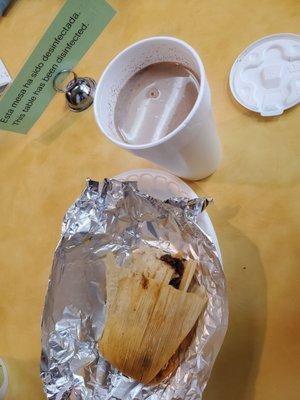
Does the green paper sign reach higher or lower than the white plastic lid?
lower

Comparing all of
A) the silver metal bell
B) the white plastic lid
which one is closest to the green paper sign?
the silver metal bell

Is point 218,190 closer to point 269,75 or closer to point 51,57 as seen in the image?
point 269,75

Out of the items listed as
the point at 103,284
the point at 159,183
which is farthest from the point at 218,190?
the point at 103,284

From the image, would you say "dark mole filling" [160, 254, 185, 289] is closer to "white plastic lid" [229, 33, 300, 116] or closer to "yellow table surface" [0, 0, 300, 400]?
"yellow table surface" [0, 0, 300, 400]

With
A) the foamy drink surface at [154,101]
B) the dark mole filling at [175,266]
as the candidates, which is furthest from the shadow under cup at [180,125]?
the dark mole filling at [175,266]

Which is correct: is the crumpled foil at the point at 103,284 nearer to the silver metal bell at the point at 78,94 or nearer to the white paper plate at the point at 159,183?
the white paper plate at the point at 159,183

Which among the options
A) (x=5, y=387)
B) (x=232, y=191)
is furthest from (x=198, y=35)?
(x=5, y=387)
